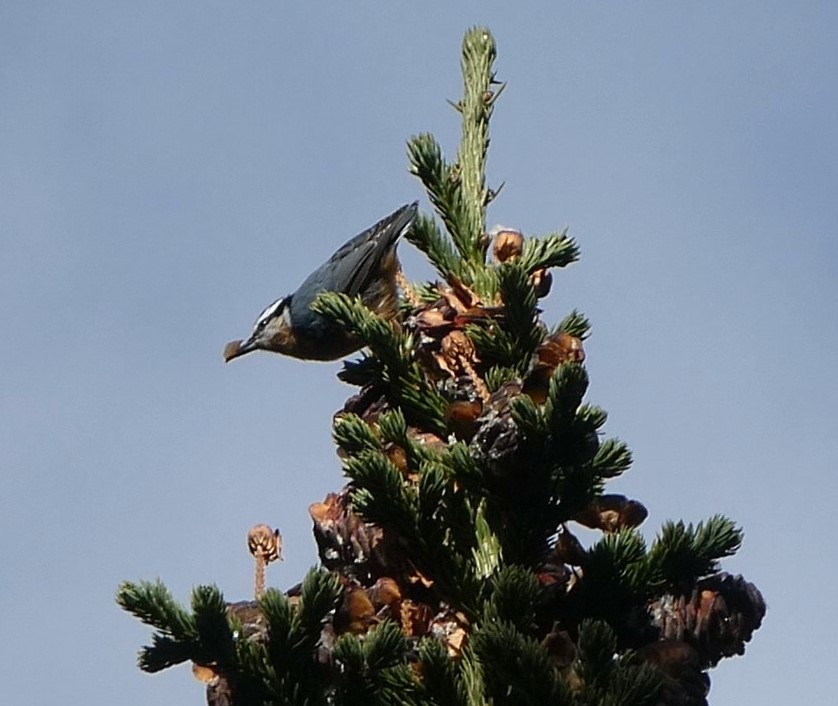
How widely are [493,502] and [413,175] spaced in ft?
2.56

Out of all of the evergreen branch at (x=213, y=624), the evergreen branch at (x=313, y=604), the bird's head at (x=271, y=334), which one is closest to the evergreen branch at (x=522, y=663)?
the evergreen branch at (x=313, y=604)

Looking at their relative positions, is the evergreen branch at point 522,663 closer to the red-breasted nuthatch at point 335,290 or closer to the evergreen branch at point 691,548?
the evergreen branch at point 691,548

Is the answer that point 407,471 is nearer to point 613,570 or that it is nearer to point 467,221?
point 613,570

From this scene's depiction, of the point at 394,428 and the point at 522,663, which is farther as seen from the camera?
the point at 394,428

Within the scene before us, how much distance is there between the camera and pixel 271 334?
5770mm

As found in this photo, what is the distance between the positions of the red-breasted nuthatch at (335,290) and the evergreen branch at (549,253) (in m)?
0.90

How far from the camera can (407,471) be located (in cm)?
235

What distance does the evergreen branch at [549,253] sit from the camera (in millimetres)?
2580

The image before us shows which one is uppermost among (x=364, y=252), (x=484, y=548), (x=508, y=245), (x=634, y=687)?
(x=364, y=252)

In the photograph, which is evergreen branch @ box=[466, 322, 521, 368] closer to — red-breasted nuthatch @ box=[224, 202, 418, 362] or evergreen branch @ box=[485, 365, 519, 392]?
evergreen branch @ box=[485, 365, 519, 392]

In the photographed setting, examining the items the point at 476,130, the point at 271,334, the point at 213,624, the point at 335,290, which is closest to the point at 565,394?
the point at 213,624

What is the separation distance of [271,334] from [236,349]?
1.42 feet

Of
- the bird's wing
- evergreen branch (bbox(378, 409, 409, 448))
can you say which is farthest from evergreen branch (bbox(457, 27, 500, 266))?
the bird's wing

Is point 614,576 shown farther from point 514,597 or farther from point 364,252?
point 364,252
